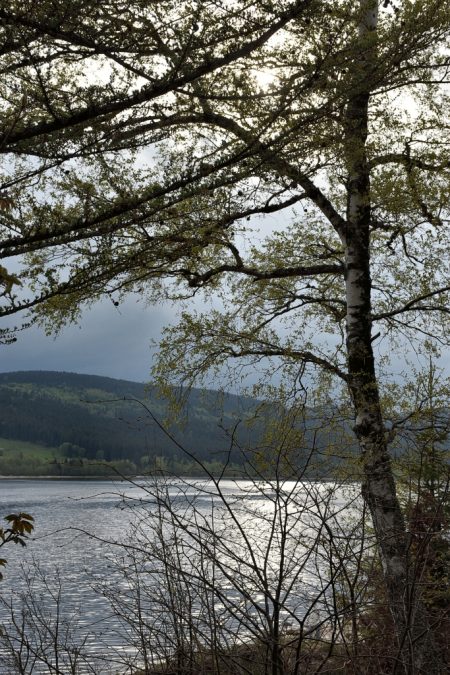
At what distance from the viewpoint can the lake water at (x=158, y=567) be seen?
154 inches

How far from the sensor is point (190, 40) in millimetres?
5840

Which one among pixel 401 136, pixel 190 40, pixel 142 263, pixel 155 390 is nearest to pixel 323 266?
pixel 401 136

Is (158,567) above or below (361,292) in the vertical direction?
below

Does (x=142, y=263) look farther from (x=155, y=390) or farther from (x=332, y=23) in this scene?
(x=155, y=390)

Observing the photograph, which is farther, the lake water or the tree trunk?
the tree trunk

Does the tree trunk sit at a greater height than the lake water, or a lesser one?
greater

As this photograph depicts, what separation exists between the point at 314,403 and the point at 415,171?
374cm

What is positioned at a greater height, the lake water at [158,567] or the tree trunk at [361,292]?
the tree trunk at [361,292]

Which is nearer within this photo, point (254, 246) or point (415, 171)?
point (415, 171)

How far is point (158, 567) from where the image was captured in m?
8.30

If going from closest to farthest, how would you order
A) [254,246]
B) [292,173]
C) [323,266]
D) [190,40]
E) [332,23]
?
[190,40]
[332,23]
[292,173]
[323,266]
[254,246]

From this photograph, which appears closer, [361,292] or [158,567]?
[158,567]

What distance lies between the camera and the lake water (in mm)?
3906

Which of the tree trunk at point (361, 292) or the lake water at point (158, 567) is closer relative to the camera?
the lake water at point (158, 567)
